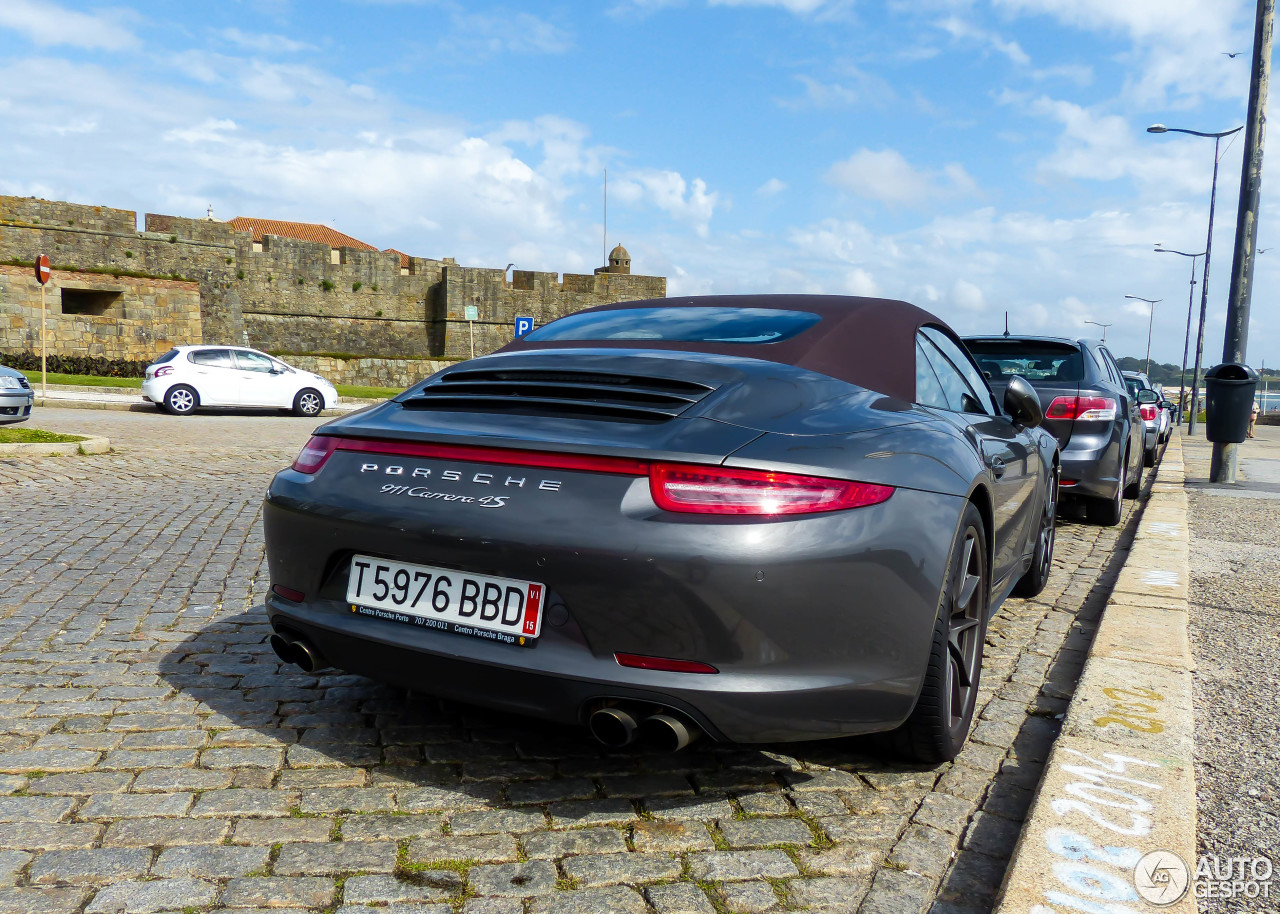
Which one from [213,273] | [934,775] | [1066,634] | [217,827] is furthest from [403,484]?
[213,273]

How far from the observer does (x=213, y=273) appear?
1495 inches

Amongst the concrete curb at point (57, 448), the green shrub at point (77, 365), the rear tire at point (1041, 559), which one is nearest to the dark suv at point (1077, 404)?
the rear tire at point (1041, 559)

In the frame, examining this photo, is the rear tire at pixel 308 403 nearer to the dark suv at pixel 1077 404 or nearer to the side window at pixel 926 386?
the dark suv at pixel 1077 404

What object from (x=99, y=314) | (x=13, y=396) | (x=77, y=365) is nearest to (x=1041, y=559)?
(x=13, y=396)

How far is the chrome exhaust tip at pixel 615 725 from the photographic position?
2330mm

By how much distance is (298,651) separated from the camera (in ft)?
9.18

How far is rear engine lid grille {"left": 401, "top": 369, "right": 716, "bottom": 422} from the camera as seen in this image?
8.36ft

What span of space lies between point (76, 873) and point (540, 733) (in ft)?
4.35

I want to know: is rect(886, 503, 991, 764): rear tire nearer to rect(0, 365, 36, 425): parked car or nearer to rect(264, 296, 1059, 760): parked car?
rect(264, 296, 1059, 760): parked car

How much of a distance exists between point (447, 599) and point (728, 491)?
77 cm

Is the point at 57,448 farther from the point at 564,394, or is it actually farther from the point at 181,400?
the point at 564,394

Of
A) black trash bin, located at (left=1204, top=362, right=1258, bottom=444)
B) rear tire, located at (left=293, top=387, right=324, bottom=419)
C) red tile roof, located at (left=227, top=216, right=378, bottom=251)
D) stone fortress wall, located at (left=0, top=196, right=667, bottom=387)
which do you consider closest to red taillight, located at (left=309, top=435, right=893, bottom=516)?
black trash bin, located at (left=1204, top=362, right=1258, bottom=444)

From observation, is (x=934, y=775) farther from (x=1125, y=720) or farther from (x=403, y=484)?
(x=403, y=484)

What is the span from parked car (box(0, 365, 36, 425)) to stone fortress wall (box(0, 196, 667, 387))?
18.5 m
